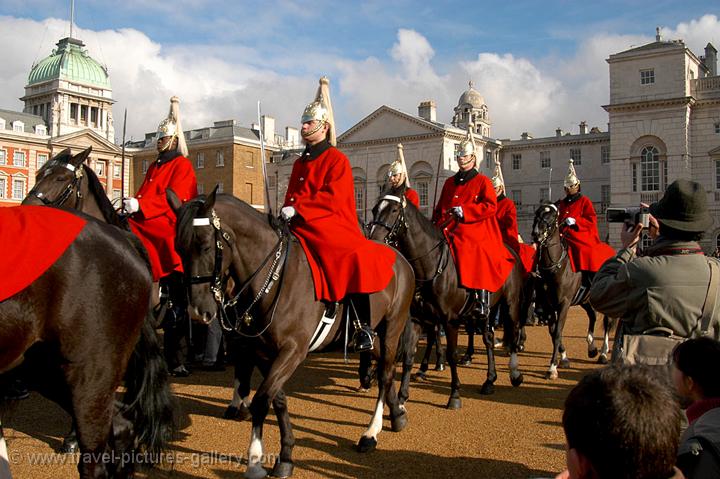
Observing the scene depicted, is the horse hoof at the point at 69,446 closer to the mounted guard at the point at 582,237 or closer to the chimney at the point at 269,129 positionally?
the mounted guard at the point at 582,237

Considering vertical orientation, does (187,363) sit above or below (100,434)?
below

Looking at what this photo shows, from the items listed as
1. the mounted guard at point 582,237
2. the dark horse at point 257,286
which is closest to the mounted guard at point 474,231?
the mounted guard at point 582,237

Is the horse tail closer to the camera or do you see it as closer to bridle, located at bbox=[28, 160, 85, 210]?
bridle, located at bbox=[28, 160, 85, 210]

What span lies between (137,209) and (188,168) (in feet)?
3.69

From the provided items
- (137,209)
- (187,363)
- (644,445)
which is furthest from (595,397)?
(187,363)

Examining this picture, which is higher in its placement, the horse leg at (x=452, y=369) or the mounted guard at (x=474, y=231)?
the mounted guard at (x=474, y=231)

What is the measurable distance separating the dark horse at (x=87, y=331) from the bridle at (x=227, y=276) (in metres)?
0.68

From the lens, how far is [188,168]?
823 centimetres

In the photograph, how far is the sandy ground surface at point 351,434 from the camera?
5.45 metres

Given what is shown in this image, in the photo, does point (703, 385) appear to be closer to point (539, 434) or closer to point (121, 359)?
point (121, 359)

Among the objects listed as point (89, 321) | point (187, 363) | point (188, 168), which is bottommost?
point (187, 363)

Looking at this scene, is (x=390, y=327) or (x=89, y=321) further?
(x=390, y=327)

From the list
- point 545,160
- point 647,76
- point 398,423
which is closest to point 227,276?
point 398,423

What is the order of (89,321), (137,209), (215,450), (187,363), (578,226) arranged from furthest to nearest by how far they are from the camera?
(578,226)
(187,363)
(137,209)
(215,450)
(89,321)
